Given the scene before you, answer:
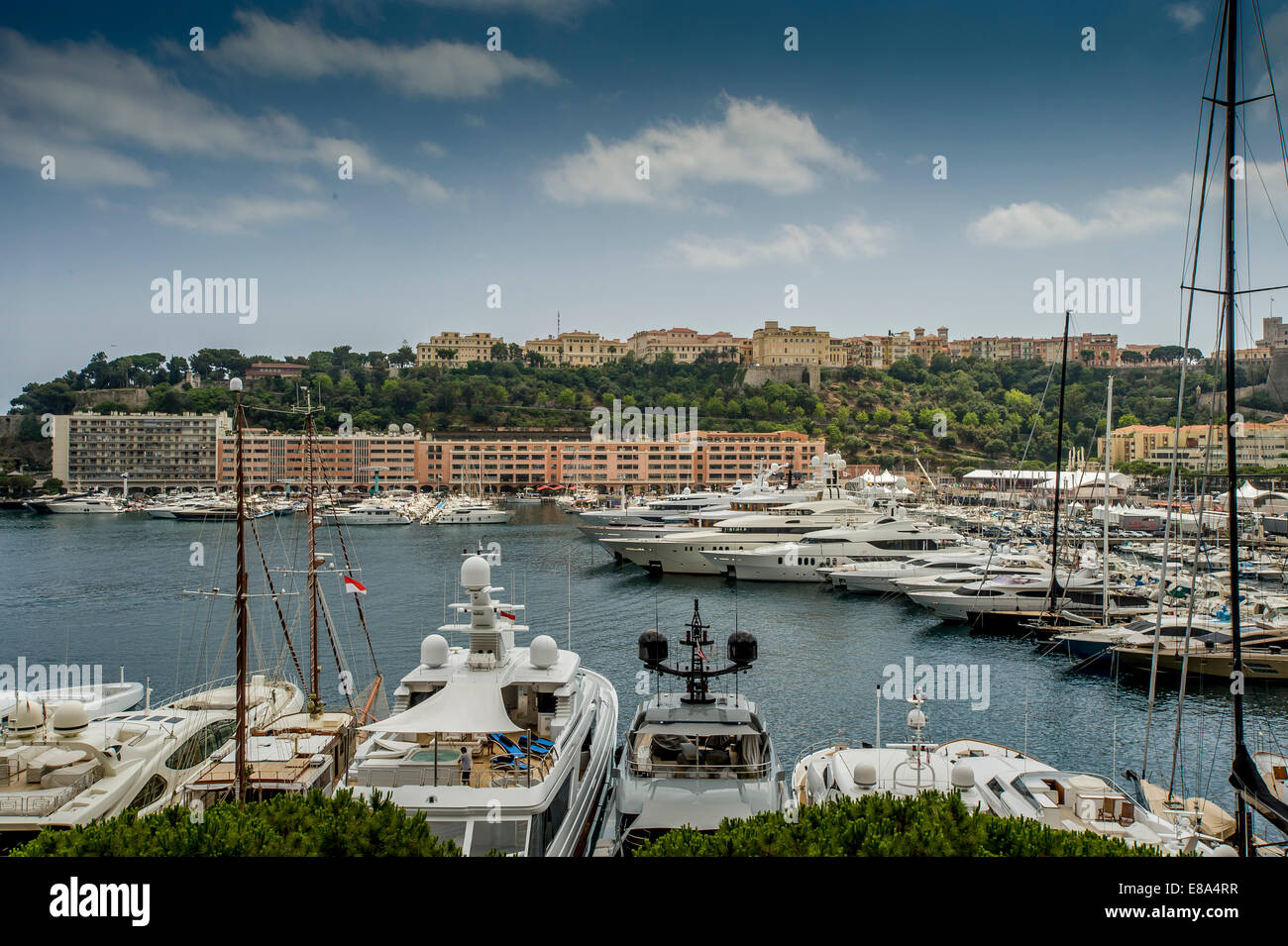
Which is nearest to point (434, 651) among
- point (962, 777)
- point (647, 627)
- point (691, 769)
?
point (691, 769)

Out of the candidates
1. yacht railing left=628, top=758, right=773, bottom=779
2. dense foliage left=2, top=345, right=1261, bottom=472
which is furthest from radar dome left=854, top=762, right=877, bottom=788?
dense foliage left=2, top=345, right=1261, bottom=472

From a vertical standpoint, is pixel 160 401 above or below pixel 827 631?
above

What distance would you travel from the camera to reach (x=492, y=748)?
310 inches

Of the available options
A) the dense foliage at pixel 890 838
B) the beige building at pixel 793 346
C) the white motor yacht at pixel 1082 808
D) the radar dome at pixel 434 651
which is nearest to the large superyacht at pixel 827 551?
the white motor yacht at pixel 1082 808

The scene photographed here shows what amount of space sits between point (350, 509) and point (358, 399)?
24.0m

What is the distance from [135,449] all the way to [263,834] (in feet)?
225

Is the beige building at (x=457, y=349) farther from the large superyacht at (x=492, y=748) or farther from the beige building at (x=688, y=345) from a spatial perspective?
the large superyacht at (x=492, y=748)

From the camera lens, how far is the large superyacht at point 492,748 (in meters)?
6.56

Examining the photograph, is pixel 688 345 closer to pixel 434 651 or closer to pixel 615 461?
pixel 615 461

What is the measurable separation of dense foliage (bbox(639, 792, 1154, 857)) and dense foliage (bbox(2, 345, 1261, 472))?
5999 centimetres

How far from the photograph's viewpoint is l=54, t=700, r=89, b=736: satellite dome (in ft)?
25.3

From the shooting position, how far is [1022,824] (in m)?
4.87

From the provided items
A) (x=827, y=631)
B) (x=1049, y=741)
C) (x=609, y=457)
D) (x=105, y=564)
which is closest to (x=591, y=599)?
(x=827, y=631)
